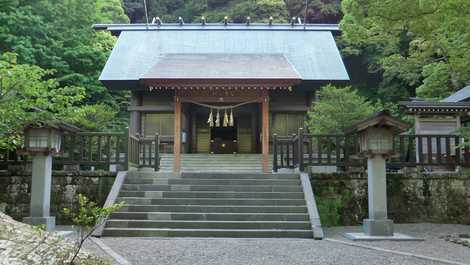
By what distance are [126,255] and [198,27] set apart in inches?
694

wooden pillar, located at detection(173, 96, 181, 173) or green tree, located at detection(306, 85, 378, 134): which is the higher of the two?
green tree, located at detection(306, 85, 378, 134)

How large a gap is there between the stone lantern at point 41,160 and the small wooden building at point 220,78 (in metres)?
4.48

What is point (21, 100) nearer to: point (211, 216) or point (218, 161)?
point (211, 216)

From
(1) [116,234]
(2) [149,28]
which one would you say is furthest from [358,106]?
(2) [149,28]

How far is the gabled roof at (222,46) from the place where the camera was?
61.3ft

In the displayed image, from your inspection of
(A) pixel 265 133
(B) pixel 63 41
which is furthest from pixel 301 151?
(B) pixel 63 41

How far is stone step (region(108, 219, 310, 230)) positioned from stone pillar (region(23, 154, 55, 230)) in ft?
4.37

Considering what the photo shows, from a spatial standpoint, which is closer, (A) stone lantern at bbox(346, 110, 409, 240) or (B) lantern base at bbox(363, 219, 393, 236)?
(B) lantern base at bbox(363, 219, 393, 236)

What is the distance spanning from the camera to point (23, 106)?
30.0ft

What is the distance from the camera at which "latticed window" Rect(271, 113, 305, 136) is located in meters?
18.8

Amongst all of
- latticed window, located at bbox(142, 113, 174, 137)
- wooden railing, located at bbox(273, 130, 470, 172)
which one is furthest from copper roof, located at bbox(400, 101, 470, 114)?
latticed window, located at bbox(142, 113, 174, 137)

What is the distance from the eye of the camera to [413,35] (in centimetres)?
1517

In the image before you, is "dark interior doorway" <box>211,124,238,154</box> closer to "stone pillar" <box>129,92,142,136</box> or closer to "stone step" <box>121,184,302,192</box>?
"stone pillar" <box>129,92,142,136</box>

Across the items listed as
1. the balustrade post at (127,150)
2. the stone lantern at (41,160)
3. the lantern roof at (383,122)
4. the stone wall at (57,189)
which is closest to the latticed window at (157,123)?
the balustrade post at (127,150)
